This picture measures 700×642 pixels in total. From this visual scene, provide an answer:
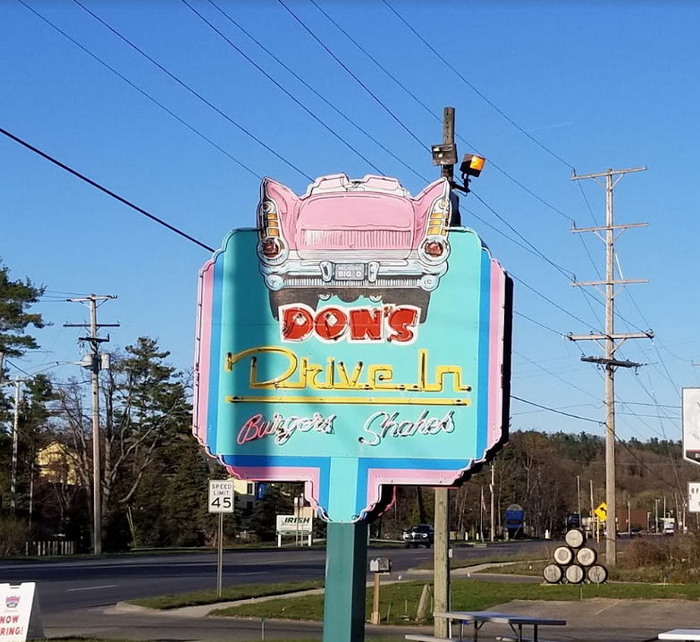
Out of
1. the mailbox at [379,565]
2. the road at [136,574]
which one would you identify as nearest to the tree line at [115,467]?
the road at [136,574]

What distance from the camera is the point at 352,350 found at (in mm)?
9555

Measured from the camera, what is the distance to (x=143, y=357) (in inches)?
2992

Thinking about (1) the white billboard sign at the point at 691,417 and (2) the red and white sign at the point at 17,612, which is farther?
(1) the white billboard sign at the point at 691,417

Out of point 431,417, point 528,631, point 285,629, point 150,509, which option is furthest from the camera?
point 150,509

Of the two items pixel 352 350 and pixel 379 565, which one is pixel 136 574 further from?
pixel 352 350

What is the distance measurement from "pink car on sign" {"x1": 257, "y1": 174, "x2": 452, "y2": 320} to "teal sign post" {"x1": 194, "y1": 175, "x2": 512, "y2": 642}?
0.01m

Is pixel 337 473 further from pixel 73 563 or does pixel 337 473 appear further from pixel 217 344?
pixel 73 563

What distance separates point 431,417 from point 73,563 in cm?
3683

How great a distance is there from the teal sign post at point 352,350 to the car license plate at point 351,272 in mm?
11

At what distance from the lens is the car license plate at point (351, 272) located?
31.6ft

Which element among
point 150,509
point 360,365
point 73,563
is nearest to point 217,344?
point 360,365

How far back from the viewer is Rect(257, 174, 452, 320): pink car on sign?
376 inches

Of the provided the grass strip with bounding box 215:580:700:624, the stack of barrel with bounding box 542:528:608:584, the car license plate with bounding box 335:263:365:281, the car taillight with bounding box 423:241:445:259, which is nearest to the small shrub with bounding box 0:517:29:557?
the grass strip with bounding box 215:580:700:624

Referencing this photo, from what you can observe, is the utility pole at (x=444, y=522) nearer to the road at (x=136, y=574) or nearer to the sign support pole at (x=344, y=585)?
the road at (x=136, y=574)
